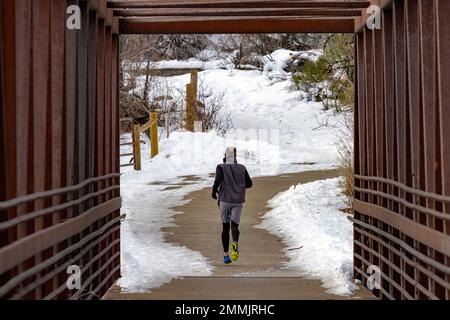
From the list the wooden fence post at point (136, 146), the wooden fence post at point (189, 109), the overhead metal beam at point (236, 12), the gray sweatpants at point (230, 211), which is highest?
the wooden fence post at point (189, 109)

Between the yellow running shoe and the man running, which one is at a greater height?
the man running

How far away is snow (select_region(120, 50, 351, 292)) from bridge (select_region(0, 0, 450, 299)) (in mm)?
1299

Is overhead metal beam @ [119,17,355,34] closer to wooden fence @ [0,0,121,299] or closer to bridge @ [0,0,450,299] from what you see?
bridge @ [0,0,450,299]

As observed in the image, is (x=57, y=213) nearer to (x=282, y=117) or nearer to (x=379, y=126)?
(x=379, y=126)

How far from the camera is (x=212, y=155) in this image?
25.4 m

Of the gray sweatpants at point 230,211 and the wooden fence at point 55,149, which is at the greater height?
the wooden fence at point 55,149

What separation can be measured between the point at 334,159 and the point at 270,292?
18.3 m

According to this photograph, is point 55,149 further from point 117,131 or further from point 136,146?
point 136,146

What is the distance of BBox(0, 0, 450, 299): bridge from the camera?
490cm

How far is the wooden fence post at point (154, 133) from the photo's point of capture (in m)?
24.2

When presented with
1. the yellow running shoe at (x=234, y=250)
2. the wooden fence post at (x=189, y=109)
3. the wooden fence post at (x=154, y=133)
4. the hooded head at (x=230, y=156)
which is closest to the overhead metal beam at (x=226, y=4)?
the hooded head at (x=230, y=156)

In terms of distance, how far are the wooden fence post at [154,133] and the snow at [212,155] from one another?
0.39m

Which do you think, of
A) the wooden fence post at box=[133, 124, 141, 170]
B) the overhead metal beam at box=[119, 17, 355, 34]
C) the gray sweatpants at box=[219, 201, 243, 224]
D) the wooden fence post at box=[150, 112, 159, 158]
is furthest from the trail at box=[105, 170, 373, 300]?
the wooden fence post at box=[150, 112, 159, 158]

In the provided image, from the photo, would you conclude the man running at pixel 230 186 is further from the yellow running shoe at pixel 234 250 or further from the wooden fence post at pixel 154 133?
the wooden fence post at pixel 154 133
